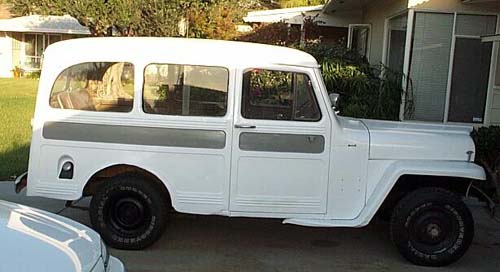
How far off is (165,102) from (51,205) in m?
2.58

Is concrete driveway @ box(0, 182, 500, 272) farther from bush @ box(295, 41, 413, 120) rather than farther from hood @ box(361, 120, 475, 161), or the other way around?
bush @ box(295, 41, 413, 120)

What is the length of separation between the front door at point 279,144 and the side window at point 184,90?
21 centimetres

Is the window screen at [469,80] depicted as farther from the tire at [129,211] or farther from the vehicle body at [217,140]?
the tire at [129,211]

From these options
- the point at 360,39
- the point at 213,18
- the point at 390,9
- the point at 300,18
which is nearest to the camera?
the point at 390,9

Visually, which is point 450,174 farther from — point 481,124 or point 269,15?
point 269,15

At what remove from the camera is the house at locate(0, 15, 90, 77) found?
29141 mm

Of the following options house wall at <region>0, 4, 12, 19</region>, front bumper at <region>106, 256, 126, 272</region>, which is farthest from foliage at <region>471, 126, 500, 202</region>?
house wall at <region>0, 4, 12, 19</region>

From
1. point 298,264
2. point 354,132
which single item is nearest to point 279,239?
point 298,264

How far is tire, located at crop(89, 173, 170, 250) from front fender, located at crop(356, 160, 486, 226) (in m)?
1.91

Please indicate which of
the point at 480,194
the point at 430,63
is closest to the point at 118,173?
the point at 480,194

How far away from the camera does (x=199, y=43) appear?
18.8 feet

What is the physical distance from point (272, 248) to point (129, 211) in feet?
4.87

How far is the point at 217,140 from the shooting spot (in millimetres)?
5547

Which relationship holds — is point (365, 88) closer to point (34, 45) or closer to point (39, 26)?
point (39, 26)
